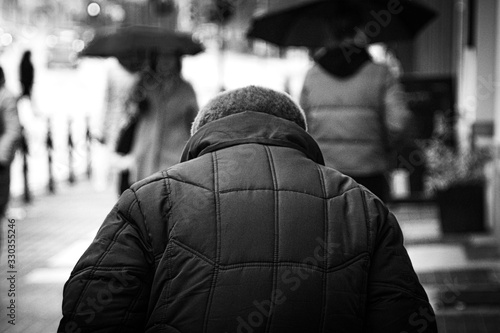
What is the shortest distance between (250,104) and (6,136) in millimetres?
3843

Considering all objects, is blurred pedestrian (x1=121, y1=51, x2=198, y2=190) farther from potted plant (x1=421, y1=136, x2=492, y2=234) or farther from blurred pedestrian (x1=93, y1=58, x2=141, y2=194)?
potted plant (x1=421, y1=136, x2=492, y2=234)

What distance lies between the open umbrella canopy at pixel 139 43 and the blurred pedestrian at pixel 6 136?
1.37 meters

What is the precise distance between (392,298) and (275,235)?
37 centimetres

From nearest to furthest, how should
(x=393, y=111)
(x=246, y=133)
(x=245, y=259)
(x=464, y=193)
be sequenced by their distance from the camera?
(x=245, y=259)
(x=246, y=133)
(x=393, y=111)
(x=464, y=193)

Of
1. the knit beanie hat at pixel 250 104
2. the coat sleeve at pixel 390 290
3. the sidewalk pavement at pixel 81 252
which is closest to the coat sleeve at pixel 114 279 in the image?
the knit beanie hat at pixel 250 104

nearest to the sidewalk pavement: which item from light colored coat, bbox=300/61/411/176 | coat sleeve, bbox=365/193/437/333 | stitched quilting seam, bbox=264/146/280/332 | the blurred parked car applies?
coat sleeve, bbox=365/193/437/333

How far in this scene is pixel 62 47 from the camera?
1653 cm

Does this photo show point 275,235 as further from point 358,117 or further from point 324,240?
point 358,117

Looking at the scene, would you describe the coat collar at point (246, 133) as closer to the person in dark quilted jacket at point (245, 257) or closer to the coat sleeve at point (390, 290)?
the person in dark quilted jacket at point (245, 257)

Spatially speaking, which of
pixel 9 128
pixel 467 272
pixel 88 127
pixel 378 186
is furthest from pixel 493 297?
pixel 88 127

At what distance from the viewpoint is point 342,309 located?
204 cm

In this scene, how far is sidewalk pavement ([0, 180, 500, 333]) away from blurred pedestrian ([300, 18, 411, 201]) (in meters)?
1.26

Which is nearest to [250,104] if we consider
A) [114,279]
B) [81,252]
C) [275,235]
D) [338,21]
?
[275,235]

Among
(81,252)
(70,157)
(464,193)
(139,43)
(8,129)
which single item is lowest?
(81,252)
